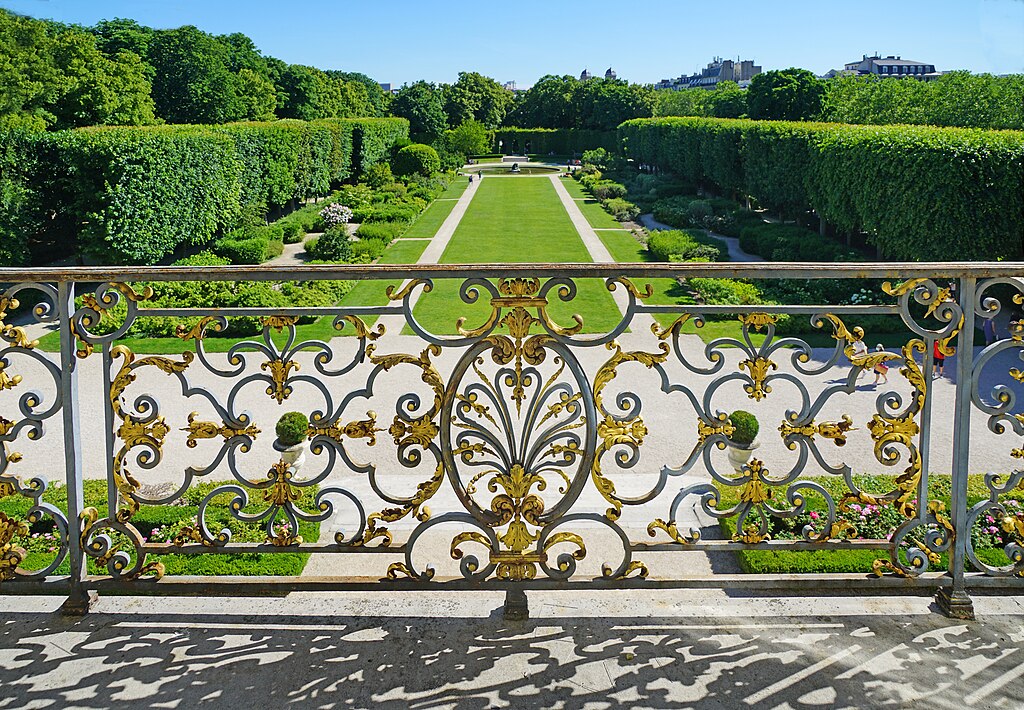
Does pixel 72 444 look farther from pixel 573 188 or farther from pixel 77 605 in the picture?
pixel 573 188

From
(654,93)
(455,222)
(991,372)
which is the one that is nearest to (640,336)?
(991,372)

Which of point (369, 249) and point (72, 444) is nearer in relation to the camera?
point (72, 444)

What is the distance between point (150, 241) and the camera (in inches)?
850

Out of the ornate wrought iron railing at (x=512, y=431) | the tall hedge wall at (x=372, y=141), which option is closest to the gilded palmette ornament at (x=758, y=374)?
the ornate wrought iron railing at (x=512, y=431)

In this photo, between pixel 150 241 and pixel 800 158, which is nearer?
pixel 150 241

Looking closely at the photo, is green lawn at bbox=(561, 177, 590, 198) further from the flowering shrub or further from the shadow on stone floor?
the shadow on stone floor

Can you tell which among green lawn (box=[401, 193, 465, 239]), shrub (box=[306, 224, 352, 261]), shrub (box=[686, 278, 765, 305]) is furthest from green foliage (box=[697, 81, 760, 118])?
shrub (box=[686, 278, 765, 305])

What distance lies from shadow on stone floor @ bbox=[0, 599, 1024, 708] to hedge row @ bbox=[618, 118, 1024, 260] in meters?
15.5

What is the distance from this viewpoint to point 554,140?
91500mm

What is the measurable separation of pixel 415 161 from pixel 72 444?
48812 millimetres

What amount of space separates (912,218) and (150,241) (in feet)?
58.0

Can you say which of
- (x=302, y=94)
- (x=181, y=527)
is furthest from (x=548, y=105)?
(x=181, y=527)

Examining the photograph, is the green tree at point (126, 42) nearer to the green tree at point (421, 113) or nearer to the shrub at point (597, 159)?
the green tree at point (421, 113)

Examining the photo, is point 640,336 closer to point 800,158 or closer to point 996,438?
point 996,438
